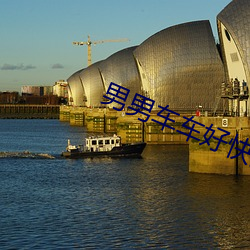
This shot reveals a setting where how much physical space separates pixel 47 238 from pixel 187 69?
53.9 meters

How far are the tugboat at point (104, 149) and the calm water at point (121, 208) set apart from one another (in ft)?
21.8

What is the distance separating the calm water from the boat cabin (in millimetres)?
7423

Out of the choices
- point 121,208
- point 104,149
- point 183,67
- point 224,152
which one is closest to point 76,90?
point 183,67

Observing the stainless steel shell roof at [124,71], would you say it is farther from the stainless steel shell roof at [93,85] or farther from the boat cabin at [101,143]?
the boat cabin at [101,143]

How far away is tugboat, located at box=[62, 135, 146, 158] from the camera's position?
63.4 metres

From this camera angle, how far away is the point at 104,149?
6419 cm

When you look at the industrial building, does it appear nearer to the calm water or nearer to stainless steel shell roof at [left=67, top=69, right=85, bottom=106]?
the calm water

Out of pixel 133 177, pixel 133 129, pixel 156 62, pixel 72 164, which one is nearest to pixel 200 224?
pixel 133 177

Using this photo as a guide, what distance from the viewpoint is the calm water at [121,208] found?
99.9 ft

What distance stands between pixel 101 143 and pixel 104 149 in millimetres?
688

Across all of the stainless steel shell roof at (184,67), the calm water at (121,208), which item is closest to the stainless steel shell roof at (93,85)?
the stainless steel shell roof at (184,67)

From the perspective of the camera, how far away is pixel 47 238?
30.6 meters

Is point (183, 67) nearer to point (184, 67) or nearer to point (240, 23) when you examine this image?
point (184, 67)

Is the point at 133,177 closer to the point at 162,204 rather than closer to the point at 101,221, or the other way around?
the point at 162,204
